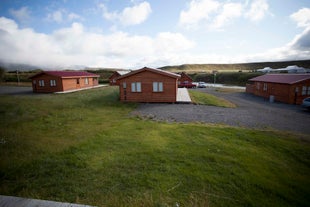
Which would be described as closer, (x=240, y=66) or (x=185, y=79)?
(x=185, y=79)

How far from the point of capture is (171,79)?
57.7 feet

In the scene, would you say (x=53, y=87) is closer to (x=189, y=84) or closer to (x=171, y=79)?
(x=171, y=79)

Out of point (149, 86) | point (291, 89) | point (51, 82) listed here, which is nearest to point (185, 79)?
point (291, 89)

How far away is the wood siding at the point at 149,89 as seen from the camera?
1759 centimetres

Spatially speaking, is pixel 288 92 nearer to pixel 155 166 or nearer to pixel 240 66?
pixel 155 166

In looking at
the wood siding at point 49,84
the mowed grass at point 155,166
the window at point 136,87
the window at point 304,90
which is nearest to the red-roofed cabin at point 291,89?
the window at point 304,90

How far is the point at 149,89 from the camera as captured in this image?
18062 mm

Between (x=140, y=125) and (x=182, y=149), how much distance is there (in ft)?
12.4

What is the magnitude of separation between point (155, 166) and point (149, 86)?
43.4 feet

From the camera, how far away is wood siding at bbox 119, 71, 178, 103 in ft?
57.7

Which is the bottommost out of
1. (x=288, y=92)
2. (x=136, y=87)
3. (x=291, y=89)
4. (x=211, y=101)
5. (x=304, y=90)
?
(x=211, y=101)

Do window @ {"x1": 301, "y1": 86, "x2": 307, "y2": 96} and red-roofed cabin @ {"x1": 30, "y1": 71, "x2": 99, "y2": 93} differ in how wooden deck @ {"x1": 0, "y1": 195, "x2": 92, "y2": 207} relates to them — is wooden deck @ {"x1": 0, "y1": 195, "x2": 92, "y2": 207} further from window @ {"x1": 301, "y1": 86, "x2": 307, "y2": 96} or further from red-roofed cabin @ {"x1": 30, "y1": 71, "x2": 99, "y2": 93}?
red-roofed cabin @ {"x1": 30, "y1": 71, "x2": 99, "y2": 93}

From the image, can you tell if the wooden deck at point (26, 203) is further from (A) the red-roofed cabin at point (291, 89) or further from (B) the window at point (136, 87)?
(A) the red-roofed cabin at point (291, 89)

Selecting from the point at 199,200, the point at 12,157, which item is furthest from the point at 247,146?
the point at 12,157
